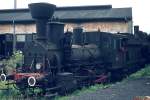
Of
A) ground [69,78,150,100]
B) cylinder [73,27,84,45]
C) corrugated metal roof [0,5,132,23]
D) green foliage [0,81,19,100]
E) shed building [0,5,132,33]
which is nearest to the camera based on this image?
ground [69,78,150,100]

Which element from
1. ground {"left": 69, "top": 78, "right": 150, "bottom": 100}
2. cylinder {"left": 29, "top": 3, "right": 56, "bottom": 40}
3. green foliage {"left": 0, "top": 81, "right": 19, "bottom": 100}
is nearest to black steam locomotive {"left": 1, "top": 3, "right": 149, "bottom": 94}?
cylinder {"left": 29, "top": 3, "right": 56, "bottom": 40}

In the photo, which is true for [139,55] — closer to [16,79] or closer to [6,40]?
[6,40]

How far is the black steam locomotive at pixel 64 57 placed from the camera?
46.0 feet

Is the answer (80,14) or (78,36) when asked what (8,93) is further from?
(80,14)

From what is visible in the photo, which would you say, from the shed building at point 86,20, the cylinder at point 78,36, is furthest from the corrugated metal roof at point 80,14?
the cylinder at point 78,36

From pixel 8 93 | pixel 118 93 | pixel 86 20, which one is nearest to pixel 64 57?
pixel 8 93

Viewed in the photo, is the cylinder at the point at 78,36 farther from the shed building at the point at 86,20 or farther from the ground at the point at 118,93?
the shed building at the point at 86,20

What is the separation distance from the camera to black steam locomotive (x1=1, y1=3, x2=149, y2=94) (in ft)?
46.0

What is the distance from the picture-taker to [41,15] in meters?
14.5

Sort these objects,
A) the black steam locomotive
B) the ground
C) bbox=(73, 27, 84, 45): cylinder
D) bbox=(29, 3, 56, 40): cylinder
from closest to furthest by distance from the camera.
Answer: the ground
the black steam locomotive
bbox=(29, 3, 56, 40): cylinder
bbox=(73, 27, 84, 45): cylinder

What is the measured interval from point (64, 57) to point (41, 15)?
2.29 meters

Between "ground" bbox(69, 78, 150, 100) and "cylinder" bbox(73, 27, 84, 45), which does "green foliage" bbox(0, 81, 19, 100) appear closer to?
"ground" bbox(69, 78, 150, 100)

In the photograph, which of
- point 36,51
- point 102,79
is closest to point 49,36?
point 36,51

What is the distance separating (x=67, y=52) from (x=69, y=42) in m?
0.47
